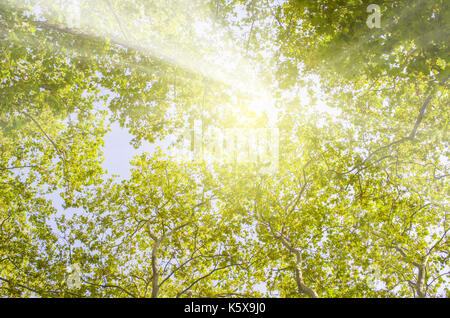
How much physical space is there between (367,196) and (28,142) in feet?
55.0

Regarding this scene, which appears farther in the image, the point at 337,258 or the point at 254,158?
the point at 254,158

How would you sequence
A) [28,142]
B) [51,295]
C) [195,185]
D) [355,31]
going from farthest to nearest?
[195,185] → [28,142] → [51,295] → [355,31]

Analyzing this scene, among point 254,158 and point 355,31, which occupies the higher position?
point 355,31

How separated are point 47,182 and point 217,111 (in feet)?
30.7

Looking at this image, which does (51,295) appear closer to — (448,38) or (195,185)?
(195,185)

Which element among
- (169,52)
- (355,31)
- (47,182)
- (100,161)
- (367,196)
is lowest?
(367,196)

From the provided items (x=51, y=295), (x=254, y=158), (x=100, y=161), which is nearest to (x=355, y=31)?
(x=254, y=158)

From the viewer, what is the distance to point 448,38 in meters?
6.29

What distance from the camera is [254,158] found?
13078 millimetres

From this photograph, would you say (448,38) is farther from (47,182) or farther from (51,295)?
(51,295)

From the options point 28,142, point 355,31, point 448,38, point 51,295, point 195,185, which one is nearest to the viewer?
→ point 448,38

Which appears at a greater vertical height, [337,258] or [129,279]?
[337,258]

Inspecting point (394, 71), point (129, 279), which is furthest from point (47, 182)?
point (394, 71)

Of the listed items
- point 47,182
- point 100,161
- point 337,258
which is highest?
point 100,161
